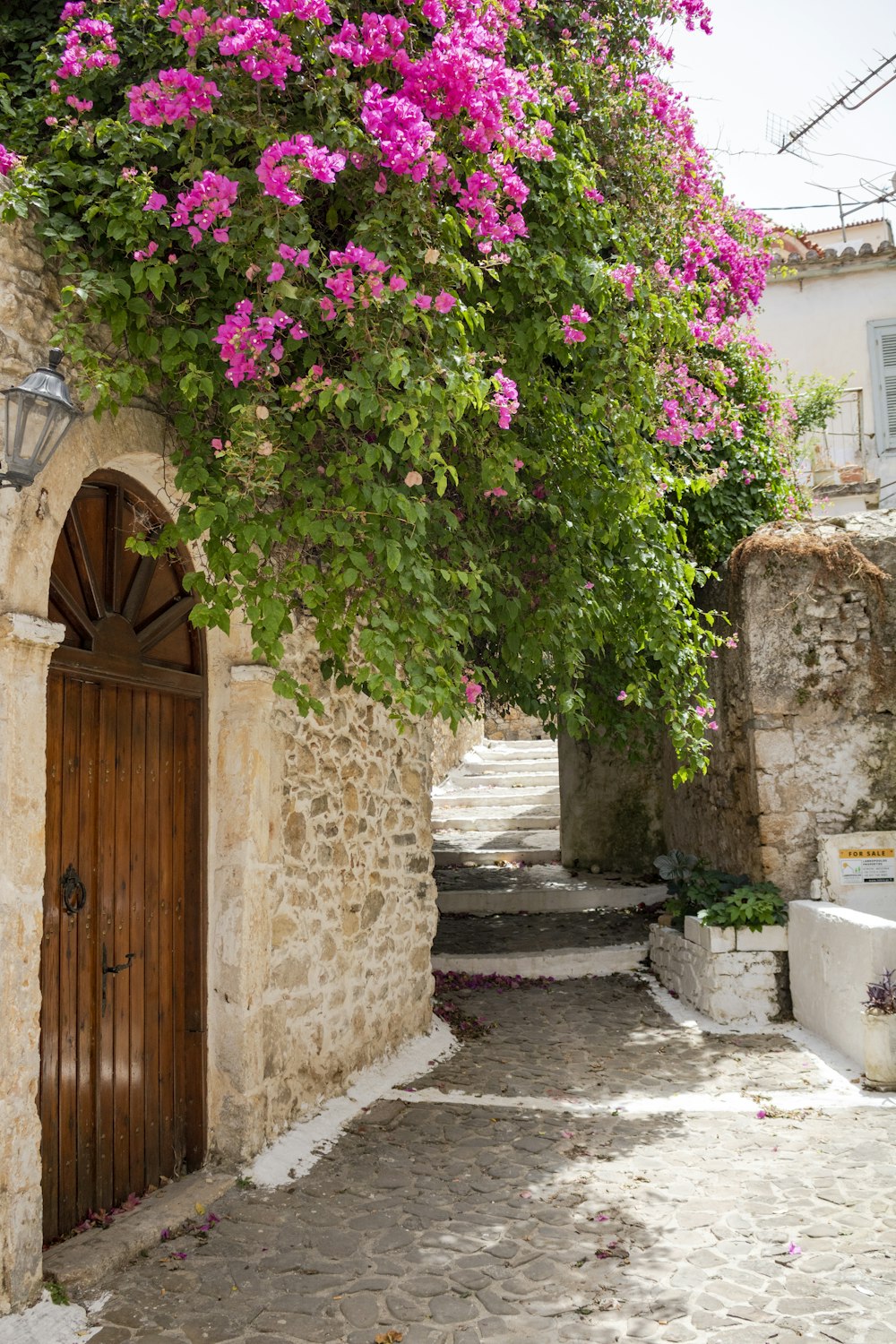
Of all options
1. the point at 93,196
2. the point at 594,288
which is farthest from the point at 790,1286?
the point at 93,196

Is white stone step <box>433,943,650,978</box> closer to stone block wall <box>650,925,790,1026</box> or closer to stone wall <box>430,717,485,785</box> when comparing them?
stone block wall <box>650,925,790,1026</box>

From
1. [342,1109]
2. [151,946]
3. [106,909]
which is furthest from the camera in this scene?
[342,1109]

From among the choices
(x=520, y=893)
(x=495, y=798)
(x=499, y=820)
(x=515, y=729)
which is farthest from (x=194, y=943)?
(x=515, y=729)

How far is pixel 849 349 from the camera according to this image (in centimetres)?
1309

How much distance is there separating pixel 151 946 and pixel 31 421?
218cm

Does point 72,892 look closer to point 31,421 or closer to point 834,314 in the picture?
point 31,421

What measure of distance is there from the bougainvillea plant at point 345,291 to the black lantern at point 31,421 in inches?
15.0

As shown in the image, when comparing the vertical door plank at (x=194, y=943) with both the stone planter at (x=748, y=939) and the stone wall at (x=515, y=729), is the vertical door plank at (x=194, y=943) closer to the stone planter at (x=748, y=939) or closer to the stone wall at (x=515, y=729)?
the stone planter at (x=748, y=939)

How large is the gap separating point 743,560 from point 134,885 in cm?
483

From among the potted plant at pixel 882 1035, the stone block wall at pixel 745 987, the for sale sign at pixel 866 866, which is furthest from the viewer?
the for sale sign at pixel 866 866

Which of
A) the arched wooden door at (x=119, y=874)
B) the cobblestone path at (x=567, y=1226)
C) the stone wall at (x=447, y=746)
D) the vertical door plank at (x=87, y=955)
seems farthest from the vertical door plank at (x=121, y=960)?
the stone wall at (x=447, y=746)

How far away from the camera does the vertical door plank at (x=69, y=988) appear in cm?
352

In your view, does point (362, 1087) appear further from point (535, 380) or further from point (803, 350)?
point (803, 350)

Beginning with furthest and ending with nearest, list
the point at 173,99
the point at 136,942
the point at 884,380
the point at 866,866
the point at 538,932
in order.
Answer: the point at 884,380 → the point at 538,932 → the point at 866,866 → the point at 136,942 → the point at 173,99
